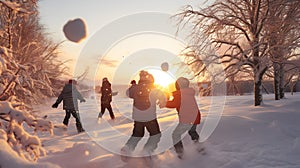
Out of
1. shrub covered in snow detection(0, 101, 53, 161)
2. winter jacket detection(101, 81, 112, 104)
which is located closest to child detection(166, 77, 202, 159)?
shrub covered in snow detection(0, 101, 53, 161)

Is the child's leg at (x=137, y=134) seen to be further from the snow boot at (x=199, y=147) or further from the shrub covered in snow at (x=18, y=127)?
the shrub covered in snow at (x=18, y=127)

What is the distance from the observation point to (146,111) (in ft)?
15.7

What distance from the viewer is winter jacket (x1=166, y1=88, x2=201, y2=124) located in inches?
193

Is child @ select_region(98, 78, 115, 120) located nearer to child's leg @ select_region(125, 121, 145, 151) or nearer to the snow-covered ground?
the snow-covered ground

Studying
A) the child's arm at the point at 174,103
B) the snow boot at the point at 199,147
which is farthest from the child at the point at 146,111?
the snow boot at the point at 199,147

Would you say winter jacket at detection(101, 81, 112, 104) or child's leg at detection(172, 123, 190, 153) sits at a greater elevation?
winter jacket at detection(101, 81, 112, 104)

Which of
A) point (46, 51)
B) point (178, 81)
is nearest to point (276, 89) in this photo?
point (178, 81)

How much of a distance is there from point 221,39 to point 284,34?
2483 millimetres

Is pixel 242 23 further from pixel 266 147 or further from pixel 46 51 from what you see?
pixel 46 51

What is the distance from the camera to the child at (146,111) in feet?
15.7

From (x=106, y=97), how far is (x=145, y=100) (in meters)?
5.46

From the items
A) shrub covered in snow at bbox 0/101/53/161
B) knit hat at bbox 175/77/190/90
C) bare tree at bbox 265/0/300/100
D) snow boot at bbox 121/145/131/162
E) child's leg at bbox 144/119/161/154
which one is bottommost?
snow boot at bbox 121/145/131/162

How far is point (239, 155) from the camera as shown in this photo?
4.32m

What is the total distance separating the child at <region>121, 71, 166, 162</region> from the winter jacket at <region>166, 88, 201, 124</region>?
0.94ft
